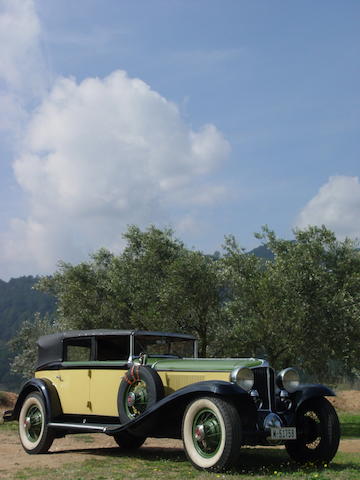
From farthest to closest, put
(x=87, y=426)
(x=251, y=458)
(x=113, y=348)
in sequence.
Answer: (x=113, y=348)
(x=87, y=426)
(x=251, y=458)

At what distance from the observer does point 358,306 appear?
19016 mm

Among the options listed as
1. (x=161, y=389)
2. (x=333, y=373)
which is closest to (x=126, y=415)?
(x=161, y=389)

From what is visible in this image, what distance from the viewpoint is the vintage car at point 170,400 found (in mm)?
8508

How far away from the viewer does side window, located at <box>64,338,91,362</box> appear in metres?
10.9

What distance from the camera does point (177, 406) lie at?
30.3 feet

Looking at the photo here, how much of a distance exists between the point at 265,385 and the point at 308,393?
0.90 meters

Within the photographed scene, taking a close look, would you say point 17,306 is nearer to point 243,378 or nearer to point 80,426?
point 80,426

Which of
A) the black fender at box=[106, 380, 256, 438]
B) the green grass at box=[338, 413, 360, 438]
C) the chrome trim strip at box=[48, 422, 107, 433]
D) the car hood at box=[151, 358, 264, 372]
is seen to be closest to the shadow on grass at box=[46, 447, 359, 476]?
the chrome trim strip at box=[48, 422, 107, 433]

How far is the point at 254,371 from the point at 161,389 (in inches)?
57.9

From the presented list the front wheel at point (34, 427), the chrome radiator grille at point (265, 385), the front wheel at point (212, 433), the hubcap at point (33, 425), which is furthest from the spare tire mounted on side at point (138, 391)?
the hubcap at point (33, 425)

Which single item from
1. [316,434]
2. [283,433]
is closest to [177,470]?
[283,433]

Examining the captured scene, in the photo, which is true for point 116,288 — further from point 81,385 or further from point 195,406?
point 195,406

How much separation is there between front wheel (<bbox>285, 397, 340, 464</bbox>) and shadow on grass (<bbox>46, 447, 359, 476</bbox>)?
0.18 meters

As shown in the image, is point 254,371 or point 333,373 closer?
point 254,371
